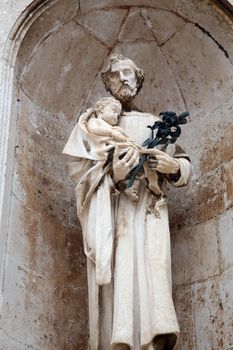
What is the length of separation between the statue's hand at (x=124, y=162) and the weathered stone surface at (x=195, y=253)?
2.12 ft

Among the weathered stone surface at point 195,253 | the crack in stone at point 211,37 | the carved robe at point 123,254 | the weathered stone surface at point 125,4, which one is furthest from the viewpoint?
the weathered stone surface at point 125,4

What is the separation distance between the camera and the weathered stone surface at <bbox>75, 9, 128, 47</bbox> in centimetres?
574

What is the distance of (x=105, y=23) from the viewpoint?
5.80 m

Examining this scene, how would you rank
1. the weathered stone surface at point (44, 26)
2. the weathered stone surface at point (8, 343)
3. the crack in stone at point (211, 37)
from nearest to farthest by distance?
the weathered stone surface at point (8, 343)
the weathered stone surface at point (44, 26)
the crack in stone at point (211, 37)

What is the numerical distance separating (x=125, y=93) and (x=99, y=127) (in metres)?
0.39

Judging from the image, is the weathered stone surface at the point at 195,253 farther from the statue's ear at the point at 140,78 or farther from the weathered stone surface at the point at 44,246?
the statue's ear at the point at 140,78

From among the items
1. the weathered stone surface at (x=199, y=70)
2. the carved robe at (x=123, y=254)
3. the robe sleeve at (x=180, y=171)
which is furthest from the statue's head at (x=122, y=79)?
the weathered stone surface at (x=199, y=70)

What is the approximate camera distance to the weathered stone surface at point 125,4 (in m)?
5.69

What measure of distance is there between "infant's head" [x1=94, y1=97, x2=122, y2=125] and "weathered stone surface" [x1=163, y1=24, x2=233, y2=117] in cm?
71

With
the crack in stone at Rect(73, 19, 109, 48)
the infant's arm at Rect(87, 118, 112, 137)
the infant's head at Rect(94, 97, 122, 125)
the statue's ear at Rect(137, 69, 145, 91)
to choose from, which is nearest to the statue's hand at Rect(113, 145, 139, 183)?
the infant's arm at Rect(87, 118, 112, 137)

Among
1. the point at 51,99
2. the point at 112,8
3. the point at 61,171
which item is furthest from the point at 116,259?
the point at 112,8

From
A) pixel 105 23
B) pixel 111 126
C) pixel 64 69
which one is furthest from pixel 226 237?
pixel 105 23

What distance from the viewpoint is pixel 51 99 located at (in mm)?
5668

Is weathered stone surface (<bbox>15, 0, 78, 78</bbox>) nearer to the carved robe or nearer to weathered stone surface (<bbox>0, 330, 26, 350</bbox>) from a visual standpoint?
the carved robe
